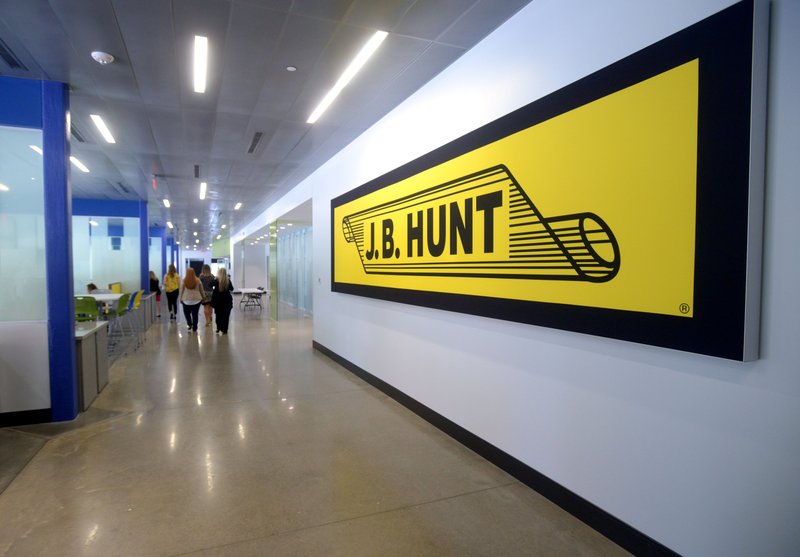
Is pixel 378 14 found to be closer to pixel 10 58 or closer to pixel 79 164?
pixel 10 58

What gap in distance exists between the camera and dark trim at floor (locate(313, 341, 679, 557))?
94.3 inches

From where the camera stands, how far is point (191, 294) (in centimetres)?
1026

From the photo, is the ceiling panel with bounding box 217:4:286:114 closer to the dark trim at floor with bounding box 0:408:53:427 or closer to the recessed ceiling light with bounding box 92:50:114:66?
the recessed ceiling light with bounding box 92:50:114:66

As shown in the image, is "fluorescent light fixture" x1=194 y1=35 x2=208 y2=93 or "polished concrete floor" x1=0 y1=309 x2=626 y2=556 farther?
"fluorescent light fixture" x1=194 y1=35 x2=208 y2=93

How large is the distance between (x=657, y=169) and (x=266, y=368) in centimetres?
604

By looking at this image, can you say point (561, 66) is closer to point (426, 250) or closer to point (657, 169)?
point (657, 169)

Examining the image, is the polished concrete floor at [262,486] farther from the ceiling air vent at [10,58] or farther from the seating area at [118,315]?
the ceiling air vent at [10,58]

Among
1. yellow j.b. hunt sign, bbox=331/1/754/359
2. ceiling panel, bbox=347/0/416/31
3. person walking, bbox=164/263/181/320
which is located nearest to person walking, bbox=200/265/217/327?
person walking, bbox=164/263/181/320

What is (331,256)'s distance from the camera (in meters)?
7.25

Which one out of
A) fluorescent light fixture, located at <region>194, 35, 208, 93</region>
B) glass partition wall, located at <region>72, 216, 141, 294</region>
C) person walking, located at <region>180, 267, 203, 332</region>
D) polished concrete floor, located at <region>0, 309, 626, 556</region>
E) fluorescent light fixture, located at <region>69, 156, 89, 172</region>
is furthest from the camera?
glass partition wall, located at <region>72, 216, 141, 294</region>

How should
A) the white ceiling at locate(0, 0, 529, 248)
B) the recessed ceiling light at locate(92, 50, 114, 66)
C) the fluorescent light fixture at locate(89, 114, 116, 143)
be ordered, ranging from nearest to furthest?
the white ceiling at locate(0, 0, 529, 248), the recessed ceiling light at locate(92, 50, 114, 66), the fluorescent light fixture at locate(89, 114, 116, 143)

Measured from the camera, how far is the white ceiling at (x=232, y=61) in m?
3.33

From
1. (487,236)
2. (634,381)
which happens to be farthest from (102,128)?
(634,381)

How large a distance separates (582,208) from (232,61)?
3.45 meters
